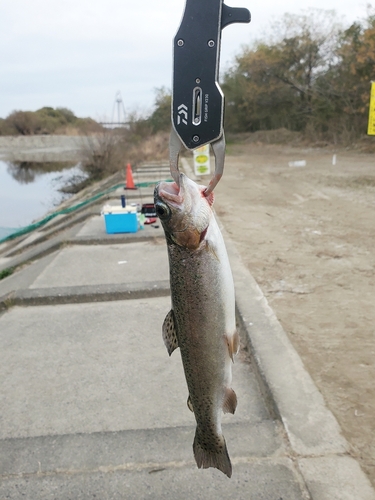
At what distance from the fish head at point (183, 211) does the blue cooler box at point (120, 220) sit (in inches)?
254

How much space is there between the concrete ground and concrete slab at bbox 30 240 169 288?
0.16 m

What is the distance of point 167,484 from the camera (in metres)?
2.41

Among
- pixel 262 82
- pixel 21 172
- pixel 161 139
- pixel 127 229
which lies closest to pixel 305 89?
pixel 262 82

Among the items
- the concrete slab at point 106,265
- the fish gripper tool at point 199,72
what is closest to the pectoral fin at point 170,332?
the fish gripper tool at point 199,72

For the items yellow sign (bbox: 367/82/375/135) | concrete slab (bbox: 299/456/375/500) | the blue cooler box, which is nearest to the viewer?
concrete slab (bbox: 299/456/375/500)

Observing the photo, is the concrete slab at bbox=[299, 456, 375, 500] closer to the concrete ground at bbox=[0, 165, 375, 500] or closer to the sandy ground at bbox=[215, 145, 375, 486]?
the concrete ground at bbox=[0, 165, 375, 500]

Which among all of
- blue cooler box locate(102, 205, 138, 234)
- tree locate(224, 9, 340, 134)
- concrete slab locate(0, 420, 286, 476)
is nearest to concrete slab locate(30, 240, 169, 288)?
blue cooler box locate(102, 205, 138, 234)

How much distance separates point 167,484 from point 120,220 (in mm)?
6053

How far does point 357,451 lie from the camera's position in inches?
103

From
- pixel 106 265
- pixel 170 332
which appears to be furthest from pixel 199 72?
pixel 106 265

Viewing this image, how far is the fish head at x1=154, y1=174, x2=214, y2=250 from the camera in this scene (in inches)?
62.5

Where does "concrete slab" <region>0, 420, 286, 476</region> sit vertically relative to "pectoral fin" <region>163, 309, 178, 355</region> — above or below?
below

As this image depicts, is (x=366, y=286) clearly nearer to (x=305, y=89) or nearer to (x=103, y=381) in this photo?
(x=103, y=381)

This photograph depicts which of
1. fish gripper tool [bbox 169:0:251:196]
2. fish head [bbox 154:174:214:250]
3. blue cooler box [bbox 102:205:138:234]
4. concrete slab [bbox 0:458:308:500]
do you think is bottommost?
concrete slab [bbox 0:458:308:500]
